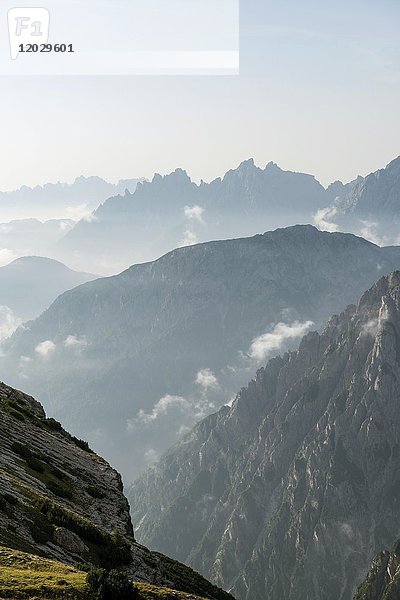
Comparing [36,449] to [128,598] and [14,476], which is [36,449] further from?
[128,598]

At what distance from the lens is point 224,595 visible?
5078 cm

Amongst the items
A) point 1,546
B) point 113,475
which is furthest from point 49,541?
point 113,475

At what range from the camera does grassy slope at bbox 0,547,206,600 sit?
23094mm

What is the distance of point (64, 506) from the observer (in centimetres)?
4003

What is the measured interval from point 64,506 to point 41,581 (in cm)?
1635

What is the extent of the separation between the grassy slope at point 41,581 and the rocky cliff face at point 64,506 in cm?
362

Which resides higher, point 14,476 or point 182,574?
point 14,476

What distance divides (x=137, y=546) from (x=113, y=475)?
47.7 ft

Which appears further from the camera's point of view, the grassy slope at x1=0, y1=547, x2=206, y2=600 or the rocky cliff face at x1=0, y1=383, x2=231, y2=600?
the rocky cliff face at x1=0, y1=383, x2=231, y2=600

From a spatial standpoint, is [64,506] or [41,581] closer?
[41,581]

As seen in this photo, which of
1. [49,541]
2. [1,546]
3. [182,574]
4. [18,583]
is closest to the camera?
[18,583]

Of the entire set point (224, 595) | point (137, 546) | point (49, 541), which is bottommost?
point (224, 595)

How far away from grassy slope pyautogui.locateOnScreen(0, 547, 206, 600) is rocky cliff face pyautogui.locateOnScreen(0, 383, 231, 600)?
362 cm

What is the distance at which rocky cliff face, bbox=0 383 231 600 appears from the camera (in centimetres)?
3359
